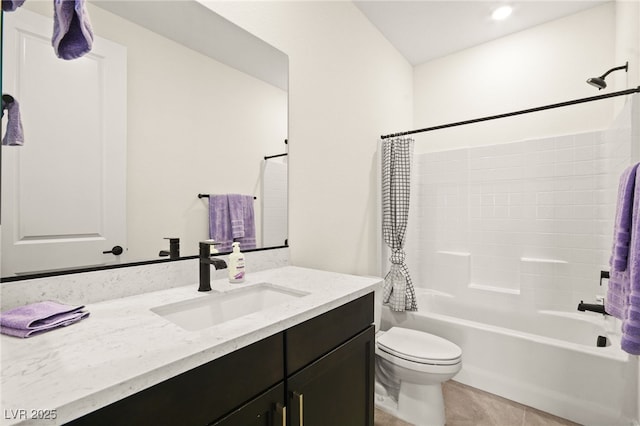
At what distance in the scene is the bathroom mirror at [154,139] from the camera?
866 millimetres

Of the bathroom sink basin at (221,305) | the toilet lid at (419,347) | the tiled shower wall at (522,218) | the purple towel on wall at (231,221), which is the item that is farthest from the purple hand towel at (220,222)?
the tiled shower wall at (522,218)

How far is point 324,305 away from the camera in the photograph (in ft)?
3.22

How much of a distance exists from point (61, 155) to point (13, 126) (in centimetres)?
12

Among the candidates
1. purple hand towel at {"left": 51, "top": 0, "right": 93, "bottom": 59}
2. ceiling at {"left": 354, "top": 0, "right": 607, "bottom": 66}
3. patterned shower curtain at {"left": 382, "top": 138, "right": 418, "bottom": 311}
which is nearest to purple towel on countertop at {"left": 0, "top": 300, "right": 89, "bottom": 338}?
purple hand towel at {"left": 51, "top": 0, "right": 93, "bottom": 59}

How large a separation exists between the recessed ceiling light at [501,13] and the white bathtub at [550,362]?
225cm

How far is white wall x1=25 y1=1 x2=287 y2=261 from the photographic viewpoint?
3.55 feet

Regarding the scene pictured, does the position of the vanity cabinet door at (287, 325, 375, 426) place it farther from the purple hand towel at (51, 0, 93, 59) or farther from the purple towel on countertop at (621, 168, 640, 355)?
the purple hand towel at (51, 0, 93, 59)

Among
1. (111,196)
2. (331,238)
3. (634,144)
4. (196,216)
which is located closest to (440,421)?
(331,238)

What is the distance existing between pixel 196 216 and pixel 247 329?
65 cm

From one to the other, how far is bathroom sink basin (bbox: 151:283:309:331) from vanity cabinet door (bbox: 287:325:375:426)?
0.26 metres

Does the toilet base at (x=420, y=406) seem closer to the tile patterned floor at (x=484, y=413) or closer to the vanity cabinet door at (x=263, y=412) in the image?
the tile patterned floor at (x=484, y=413)

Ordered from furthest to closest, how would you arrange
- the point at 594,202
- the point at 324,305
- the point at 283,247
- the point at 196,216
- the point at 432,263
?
1. the point at 432,263
2. the point at 594,202
3. the point at 283,247
4. the point at 196,216
5. the point at 324,305

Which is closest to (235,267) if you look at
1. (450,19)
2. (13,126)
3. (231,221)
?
(231,221)

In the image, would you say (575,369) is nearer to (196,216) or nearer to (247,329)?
(247,329)
